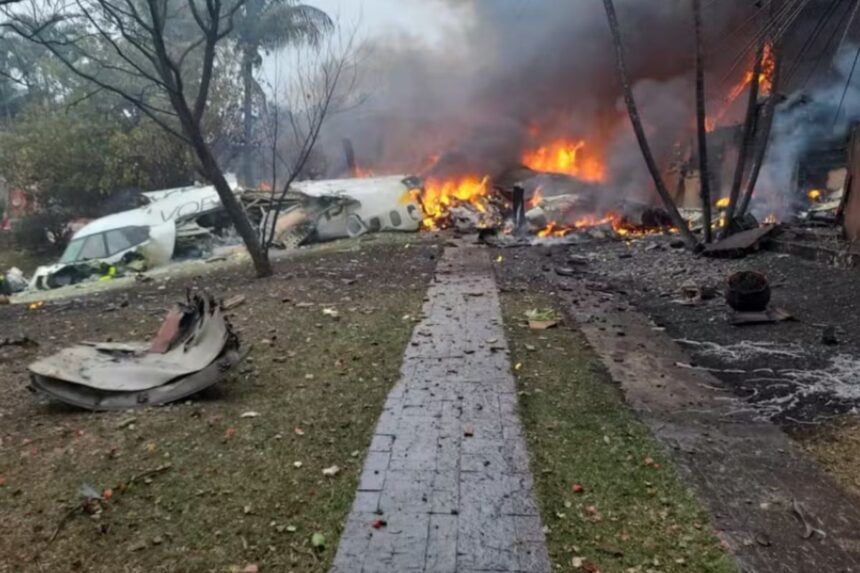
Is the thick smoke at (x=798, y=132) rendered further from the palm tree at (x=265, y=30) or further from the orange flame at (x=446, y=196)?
the palm tree at (x=265, y=30)

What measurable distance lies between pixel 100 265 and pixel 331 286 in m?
8.66

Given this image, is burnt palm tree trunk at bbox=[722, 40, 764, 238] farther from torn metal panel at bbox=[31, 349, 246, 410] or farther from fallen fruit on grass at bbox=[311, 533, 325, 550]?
fallen fruit on grass at bbox=[311, 533, 325, 550]

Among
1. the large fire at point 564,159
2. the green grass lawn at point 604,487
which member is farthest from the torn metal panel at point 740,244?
the large fire at point 564,159

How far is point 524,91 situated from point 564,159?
3.20 metres

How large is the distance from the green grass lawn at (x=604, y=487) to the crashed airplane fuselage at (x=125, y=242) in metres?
12.6

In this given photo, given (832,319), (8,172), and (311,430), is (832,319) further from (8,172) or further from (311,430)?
(8,172)

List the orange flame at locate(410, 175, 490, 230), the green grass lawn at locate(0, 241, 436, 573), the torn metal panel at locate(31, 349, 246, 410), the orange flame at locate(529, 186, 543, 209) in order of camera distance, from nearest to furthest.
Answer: the green grass lawn at locate(0, 241, 436, 573) < the torn metal panel at locate(31, 349, 246, 410) < the orange flame at locate(410, 175, 490, 230) < the orange flame at locate(529, 186, 543, 209)

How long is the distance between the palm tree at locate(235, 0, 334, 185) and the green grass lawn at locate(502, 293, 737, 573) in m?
19.3

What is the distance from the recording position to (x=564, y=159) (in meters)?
23.5

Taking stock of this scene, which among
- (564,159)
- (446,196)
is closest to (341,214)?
(446,196)

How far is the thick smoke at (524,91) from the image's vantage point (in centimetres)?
2030

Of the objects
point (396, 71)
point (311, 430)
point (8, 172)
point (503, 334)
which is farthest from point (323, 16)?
point (311, 430)

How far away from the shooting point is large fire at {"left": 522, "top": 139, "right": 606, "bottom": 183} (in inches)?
891

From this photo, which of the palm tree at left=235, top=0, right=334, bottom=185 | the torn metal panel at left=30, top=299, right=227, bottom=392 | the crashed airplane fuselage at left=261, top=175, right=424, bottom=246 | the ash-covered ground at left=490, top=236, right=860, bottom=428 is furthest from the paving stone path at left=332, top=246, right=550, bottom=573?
the palm tree at left=235, top=0, right=334, bottom=185
